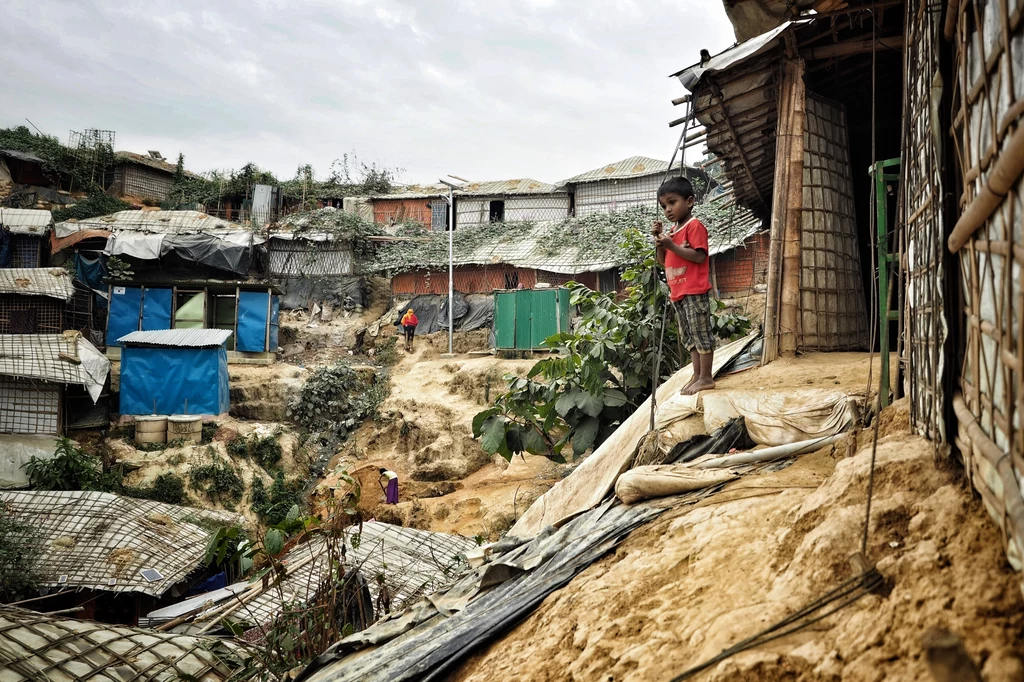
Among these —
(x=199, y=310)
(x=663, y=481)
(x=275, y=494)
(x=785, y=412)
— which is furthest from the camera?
(x=199, y=310)

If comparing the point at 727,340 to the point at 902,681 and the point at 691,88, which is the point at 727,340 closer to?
the point at 691,88

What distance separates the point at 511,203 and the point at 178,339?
1461cm

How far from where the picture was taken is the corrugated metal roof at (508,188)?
2559cm

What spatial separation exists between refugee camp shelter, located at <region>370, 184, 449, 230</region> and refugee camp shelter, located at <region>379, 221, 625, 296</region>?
10.3 ft

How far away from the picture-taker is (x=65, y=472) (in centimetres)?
1192

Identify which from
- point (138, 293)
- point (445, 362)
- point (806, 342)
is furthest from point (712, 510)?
point (138, 293)

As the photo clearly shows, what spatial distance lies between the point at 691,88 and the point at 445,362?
1273cm

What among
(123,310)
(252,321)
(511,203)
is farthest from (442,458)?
(511,203)

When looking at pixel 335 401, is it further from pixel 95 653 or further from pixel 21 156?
pixel 21 156

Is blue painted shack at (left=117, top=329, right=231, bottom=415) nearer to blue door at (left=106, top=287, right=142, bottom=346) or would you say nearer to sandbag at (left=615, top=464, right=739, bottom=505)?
blue door at (left=106, top=287, right=142, bottom=346)

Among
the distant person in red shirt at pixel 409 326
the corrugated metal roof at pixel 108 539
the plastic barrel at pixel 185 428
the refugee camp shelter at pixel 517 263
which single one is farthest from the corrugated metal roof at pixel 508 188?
the corrugated metal roof at pixel 108 539

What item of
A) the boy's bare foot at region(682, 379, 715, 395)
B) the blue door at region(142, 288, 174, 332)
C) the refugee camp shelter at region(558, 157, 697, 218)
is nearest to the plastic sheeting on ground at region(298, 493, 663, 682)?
the boy's bare foot at region(682, 379, 715, 395)

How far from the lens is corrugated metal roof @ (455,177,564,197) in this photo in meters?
25.6

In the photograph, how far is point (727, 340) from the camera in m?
7.07
